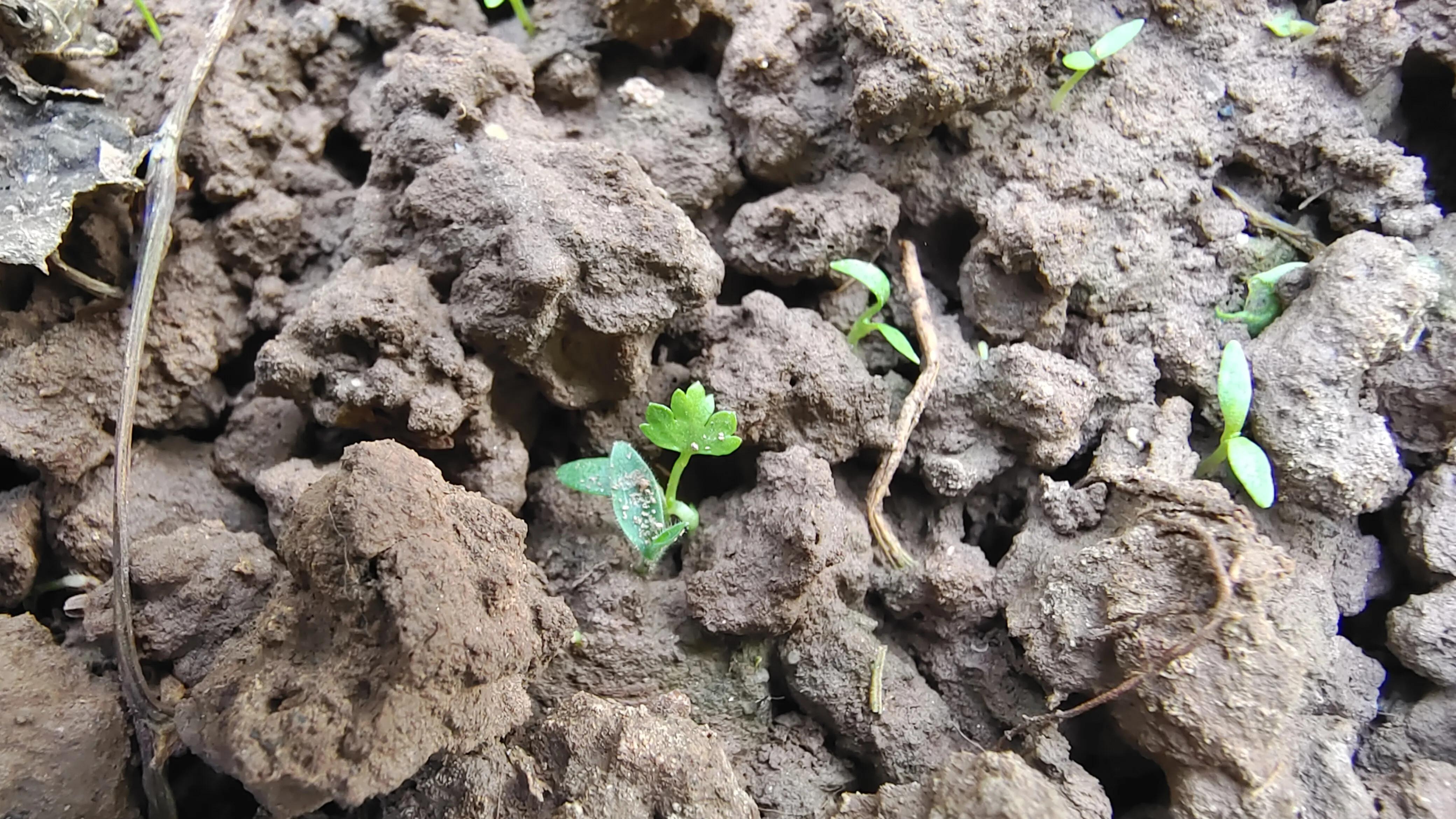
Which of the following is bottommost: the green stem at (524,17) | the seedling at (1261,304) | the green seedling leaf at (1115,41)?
the seedling at (1261,304)

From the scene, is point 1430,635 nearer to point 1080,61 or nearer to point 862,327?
point 862,327

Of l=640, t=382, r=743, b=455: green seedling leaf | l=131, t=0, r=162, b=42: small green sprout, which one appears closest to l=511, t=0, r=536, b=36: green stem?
l=131, t=0, r=162, b=42: small green sprout

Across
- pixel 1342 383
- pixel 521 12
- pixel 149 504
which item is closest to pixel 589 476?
pixel 149 504

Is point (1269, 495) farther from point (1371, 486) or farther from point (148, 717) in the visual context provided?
point (148, 717)

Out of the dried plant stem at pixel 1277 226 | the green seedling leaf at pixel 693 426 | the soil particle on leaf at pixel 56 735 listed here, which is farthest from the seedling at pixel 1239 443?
the soil particle on leaf at pixel 56 735

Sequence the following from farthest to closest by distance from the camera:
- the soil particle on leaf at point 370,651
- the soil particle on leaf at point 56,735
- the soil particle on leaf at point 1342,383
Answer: the soil particle on leaf at point 1342,383 < the soil particle on leaf at point 56,735 < the soil particle on leaf at point 370,651

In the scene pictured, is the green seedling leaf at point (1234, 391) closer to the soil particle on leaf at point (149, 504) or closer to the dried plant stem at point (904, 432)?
the dried plant stem at point (904, 432)
